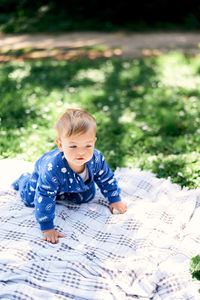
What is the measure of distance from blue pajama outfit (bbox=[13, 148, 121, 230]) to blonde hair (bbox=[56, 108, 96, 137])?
0.29 metres

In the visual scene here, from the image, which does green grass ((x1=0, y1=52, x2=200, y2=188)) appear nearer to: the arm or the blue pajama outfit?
the blue pajama outfit

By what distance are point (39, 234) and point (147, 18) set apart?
1017 centimetres

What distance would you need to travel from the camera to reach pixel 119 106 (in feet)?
17.5

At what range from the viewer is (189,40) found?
30.9 ft

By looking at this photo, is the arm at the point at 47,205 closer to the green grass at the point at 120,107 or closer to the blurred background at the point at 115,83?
the green grass at the point at 120,107

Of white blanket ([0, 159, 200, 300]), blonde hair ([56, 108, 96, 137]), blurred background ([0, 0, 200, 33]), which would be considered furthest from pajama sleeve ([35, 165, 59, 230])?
blurred background ([0, 0, 200, 33])

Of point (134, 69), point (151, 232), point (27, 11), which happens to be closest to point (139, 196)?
point (151, 232)

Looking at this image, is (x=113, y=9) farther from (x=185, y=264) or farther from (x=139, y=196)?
(x=185, y=264)

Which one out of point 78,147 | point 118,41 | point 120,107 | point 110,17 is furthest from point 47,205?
point 110,17

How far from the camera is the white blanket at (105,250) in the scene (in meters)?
2.27

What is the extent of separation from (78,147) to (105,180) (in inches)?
22.5

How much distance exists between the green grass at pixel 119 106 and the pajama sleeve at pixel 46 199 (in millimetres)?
1268

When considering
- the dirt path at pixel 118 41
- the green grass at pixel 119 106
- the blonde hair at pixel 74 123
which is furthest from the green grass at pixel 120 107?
the blonde hair at pixel 74 123

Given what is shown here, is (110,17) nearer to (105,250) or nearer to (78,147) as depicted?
(78,147)
